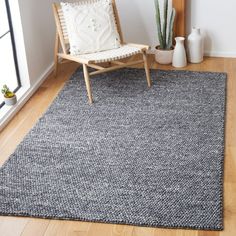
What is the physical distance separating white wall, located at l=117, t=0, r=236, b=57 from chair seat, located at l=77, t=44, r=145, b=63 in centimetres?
64

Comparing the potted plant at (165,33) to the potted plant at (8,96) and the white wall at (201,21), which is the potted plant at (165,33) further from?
the potted plant at (8,96)

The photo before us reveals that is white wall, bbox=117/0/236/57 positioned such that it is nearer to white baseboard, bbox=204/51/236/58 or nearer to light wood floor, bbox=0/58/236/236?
white baseboard, bbox=204/51/236/58

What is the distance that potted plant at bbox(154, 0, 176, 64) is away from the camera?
4.14m

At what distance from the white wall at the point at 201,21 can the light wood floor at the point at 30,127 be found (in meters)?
0.15

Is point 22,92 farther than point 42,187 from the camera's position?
Yes

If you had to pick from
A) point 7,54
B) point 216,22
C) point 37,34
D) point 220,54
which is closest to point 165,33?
point 216,22

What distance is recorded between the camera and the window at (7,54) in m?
3.71

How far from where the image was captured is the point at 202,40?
4.29m

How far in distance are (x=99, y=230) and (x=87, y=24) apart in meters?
1.94

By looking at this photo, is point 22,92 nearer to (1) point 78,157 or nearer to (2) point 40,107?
(2) point 40,107

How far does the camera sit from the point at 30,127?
3410 millimetres

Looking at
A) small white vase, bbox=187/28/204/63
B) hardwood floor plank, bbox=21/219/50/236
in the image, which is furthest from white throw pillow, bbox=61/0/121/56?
hardwood floor plank, bbox=21/219/50/236

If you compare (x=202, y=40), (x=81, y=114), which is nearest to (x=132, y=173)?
(x=81, y=114)

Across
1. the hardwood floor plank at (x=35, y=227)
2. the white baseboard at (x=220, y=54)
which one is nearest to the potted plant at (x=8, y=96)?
the hardwood floor plank at (x=35, y=227)
